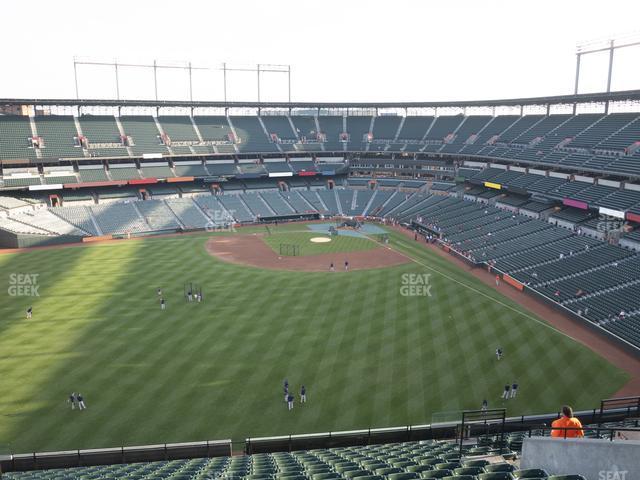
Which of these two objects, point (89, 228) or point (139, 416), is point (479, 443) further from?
point (89, 228)

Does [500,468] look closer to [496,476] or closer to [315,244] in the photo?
[496,476]

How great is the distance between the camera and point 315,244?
68938 mm

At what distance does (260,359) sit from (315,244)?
37.4 metres

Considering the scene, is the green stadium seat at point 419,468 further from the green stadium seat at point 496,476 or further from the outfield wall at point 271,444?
the outfield wall at point 271,444

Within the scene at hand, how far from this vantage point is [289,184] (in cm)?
9944

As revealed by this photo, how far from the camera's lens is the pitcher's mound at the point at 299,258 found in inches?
2234

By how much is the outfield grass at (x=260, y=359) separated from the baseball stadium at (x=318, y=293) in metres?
0.18

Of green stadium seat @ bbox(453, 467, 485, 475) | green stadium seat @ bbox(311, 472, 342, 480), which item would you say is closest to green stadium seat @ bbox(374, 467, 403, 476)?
green stadium seat @ bbox(311, 472, 342, 480)

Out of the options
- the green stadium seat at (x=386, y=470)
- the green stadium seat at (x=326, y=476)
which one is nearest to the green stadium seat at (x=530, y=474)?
the green stadium seat at (x=386, y=470)

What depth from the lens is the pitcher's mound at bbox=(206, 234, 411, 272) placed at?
56750 mm

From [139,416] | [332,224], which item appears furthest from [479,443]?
[332,224]

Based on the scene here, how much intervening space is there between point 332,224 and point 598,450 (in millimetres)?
74217

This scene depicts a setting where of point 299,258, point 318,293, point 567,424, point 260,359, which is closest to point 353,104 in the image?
point 299,258

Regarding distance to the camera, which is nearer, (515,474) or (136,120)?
(515,474)
